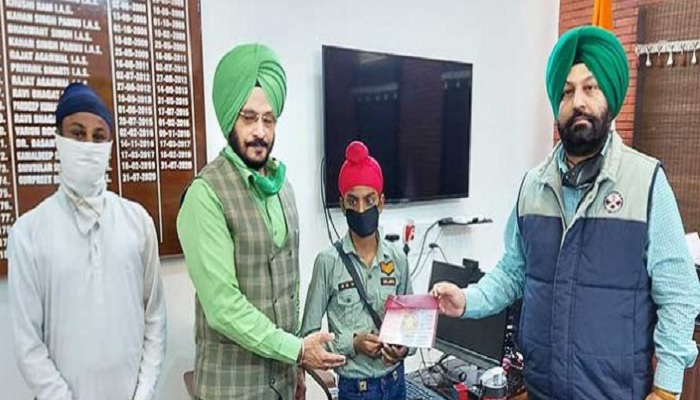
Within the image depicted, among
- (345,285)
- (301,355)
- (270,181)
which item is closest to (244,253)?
(270,181)

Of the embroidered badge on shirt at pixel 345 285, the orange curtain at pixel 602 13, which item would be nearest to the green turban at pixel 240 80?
the embroidered badge on shirt at pixel 345 285

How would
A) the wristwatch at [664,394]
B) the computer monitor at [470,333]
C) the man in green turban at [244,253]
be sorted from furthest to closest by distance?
the computer monitor at [470,333]
the man in green turban at [244,253]
the wristwatch at [664,394]

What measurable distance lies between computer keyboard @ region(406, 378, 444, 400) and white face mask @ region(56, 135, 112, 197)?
139cm

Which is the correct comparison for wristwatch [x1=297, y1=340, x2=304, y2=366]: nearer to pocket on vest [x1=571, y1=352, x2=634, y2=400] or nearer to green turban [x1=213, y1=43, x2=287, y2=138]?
green turban [x1=213, y1=43, x2=287, y2=138]

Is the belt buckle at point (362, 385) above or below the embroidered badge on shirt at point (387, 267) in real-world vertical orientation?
below

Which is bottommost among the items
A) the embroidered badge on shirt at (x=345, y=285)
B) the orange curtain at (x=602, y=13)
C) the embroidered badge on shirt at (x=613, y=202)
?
the embroidered badge on shirt at (x=345, y=285)

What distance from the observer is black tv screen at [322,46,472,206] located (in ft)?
8.36

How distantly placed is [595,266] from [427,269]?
1652 mm

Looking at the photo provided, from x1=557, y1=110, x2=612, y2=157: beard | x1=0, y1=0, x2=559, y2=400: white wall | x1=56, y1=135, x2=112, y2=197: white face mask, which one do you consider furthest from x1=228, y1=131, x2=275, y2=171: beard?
x1=557, y1=110, x2=612, y2=157: beard

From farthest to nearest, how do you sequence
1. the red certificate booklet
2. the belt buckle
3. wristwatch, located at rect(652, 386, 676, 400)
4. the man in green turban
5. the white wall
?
the white wall → the belt buckle → the red certificate booklet → the man in green turban → wristwatch, located at rect(652, 386, 676, 400)

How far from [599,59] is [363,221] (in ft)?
2.80

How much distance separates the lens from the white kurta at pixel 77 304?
1.43m

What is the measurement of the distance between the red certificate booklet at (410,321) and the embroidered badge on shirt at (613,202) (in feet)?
1.91

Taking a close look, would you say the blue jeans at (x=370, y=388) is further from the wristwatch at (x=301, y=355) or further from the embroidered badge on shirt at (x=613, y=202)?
the embroidered badge on shirt at (x=613, y=202)
